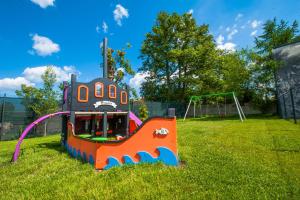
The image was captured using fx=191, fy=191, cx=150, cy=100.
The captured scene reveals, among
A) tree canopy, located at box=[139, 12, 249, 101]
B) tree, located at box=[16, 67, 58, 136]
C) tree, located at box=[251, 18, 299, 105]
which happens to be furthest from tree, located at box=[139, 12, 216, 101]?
tree, located at box=[16, 67, 58, 136]

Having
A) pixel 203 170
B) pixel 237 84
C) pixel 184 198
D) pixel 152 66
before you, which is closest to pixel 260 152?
pixel 203 170

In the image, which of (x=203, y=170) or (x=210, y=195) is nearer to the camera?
(x=210, y=195)

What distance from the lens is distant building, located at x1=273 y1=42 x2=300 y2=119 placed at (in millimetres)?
15099

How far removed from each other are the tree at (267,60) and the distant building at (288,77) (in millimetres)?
618

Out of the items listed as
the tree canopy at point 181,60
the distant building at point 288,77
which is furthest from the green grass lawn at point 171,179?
the tree canopy at point 181,60

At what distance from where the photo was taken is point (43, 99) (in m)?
13.0

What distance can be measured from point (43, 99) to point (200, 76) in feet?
68.0

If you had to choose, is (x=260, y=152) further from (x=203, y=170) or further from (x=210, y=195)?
(x=210, y=195)

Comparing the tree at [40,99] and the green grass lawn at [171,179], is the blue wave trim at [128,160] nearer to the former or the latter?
the green grass lawn at [171,179]

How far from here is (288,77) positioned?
15586 mm

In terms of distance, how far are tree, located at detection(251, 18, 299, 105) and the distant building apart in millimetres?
618

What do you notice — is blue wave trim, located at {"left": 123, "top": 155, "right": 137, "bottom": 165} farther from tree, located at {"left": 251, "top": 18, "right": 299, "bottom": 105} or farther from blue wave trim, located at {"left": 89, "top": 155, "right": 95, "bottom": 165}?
tree, located at {"left": 251, "top": 18, "right": 299, "bottom": 105}

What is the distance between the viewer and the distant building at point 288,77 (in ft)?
49.5

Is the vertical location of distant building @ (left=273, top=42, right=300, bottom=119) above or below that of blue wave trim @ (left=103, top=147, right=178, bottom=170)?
above
